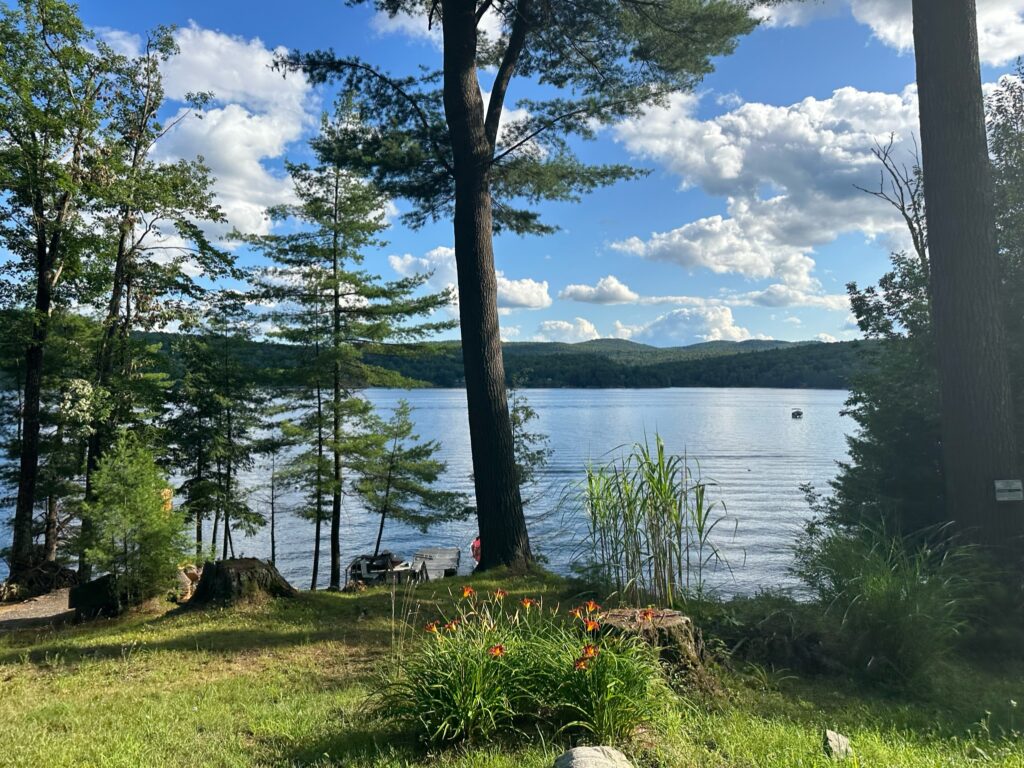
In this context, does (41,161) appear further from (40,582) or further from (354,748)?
(354,748)

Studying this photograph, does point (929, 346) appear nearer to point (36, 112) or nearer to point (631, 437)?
point (36, 112)

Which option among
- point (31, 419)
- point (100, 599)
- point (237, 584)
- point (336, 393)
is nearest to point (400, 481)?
point (336, 393)

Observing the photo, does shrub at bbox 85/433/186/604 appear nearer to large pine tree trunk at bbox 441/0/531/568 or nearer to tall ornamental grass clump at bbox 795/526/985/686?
large pine tree trunk at bbox 441/0/531/568

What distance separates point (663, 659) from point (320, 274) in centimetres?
1458

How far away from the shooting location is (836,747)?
2.85 meters

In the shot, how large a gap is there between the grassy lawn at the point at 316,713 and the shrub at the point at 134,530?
1.36m

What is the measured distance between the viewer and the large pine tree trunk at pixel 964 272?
18.2 ft

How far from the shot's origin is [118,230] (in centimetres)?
1328

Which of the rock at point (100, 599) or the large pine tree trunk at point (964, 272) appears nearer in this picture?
the large pine tree trunk at point (964, 272)

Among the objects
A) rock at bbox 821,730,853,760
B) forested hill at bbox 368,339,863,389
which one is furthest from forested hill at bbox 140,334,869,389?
rock at bbox 821,730,853,760

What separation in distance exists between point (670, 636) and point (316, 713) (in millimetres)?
2073

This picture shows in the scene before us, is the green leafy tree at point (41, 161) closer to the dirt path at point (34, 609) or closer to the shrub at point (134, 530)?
the dirt path at point (34, 609)

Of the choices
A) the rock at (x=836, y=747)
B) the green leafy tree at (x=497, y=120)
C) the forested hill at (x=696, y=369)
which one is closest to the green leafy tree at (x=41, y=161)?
the green leafy tree at (x=497, y=120)

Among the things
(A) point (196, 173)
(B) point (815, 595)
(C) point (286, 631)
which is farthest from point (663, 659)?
(A) point (196, 173)
